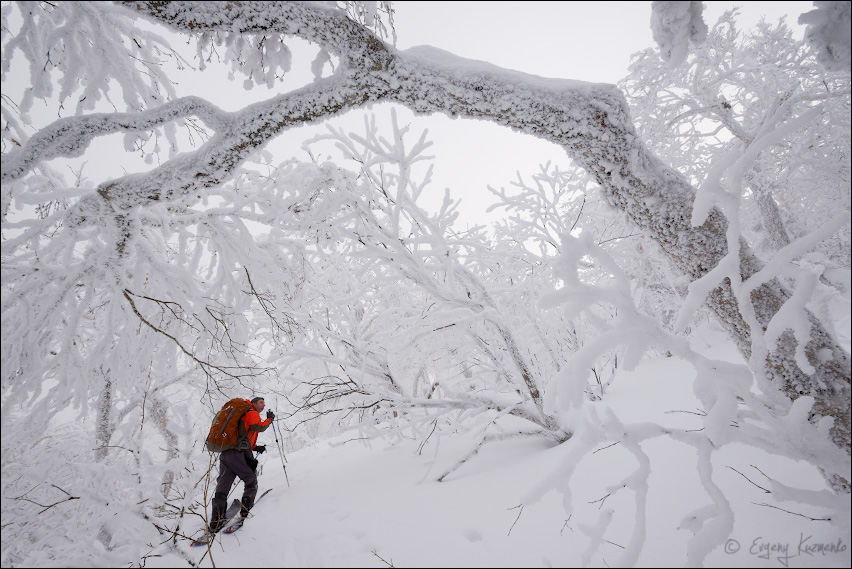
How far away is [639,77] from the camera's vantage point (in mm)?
7691

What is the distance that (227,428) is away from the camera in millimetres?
3816

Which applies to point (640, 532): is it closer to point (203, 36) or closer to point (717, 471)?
point (717, 471)

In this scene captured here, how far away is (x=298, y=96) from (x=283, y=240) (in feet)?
7.49

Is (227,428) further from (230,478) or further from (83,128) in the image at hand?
(83,128)

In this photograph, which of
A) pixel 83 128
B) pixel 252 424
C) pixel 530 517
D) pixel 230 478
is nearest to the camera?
pixel 83 128

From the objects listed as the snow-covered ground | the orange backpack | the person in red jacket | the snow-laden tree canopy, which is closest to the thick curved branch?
the snow-laden tree canopy

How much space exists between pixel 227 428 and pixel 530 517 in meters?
3.38

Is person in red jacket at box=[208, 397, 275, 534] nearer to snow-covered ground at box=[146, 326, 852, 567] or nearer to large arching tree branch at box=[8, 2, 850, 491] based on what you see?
snow-covered ground at box=[146, 326, 852, 567]

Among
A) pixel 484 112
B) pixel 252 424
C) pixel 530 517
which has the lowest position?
pixel 530 517

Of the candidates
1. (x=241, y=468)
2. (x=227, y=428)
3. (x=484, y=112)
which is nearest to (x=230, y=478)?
(x=241, y=468)

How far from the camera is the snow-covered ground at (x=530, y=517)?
1.88 meters

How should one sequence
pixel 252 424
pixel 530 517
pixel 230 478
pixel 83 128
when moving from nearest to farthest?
pixel 83 128 < pixel 530 517 < pixel 230 478 < pixel 252 424

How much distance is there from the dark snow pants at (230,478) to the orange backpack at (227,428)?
0.49 feet

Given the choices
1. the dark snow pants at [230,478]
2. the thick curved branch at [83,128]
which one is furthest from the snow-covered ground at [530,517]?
the thick curved branch at [83,128]
